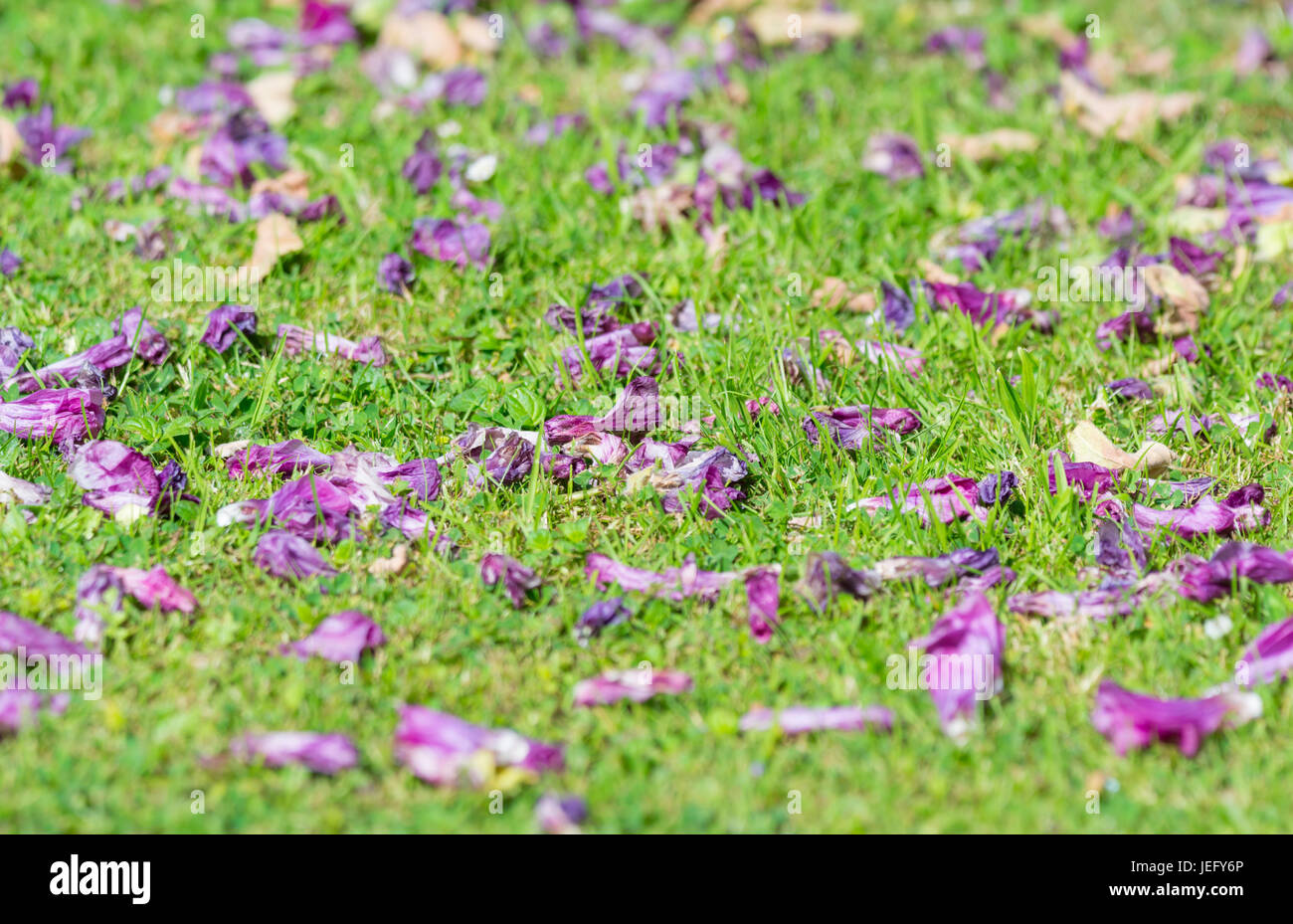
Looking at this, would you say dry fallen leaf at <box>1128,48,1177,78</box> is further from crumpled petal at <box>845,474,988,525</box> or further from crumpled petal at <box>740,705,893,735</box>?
crumpled petal at <box>740,705,893,735</box>

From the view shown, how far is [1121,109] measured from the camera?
5273 millimetres

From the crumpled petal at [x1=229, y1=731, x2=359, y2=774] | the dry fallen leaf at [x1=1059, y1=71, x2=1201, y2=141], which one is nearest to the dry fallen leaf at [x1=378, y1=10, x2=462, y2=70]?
the dry fallen leaf at [x1=1059, y1=71, x2=1201, y2=141]

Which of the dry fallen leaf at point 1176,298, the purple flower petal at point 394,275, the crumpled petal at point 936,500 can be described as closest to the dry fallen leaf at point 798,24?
the dry fallen leaf at point 1176,298

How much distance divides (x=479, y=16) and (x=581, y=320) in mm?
2509

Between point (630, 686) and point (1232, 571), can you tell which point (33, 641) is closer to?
point (630, 686)

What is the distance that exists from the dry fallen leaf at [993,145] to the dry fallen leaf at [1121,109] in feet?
0.96

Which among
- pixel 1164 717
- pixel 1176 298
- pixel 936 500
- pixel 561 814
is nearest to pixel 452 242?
pixel 936 500

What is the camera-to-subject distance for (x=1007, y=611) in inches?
122

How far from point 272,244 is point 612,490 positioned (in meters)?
1.55

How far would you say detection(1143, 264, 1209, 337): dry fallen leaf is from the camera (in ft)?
13.5

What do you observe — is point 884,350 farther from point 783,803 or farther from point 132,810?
point 132,810

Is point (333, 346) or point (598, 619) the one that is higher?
point (333, 346)

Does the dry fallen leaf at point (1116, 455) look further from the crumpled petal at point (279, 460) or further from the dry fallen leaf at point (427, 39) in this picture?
the dry fallen leaf at point (427, 39)
